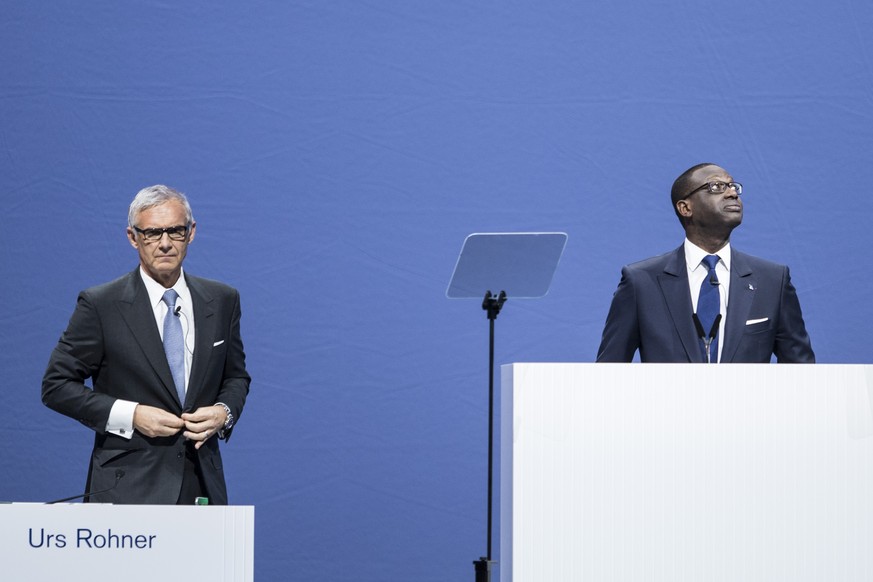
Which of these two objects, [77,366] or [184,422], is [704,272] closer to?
[184,422]

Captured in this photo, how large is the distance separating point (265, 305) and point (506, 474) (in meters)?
2.31

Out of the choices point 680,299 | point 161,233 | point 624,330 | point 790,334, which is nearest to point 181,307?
point 161,233

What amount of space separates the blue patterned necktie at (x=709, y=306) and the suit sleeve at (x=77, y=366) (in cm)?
139

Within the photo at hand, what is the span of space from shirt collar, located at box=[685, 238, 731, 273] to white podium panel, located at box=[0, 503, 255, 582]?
1.51 metres

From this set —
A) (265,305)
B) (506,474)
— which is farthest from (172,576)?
(265,305)

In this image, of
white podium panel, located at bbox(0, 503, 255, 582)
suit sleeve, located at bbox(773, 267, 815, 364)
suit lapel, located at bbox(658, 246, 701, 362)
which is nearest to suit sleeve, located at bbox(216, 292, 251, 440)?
white podium panel, located at bbox(0, 503, 255, 582)

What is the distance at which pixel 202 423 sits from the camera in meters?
2.48

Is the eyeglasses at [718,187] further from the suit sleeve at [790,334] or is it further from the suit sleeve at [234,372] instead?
the suit sleeve at [234,372]

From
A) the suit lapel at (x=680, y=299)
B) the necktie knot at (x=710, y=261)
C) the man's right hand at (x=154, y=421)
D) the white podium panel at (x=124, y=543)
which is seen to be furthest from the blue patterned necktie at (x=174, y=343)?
the necktie knot at (x=710, y=261)

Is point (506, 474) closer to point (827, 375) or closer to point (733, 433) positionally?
point (733, 433)

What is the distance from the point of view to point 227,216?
13.1ft

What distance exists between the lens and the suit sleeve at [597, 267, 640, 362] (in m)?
2.83

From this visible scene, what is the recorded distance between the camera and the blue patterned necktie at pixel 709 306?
271 cm

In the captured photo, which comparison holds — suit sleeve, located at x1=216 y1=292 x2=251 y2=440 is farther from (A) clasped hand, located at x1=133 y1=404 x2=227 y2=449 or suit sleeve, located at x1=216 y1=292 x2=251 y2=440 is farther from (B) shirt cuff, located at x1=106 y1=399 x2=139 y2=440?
(B) shirt cuff, located at x1=106 y1=399 x2=139 y2=440
